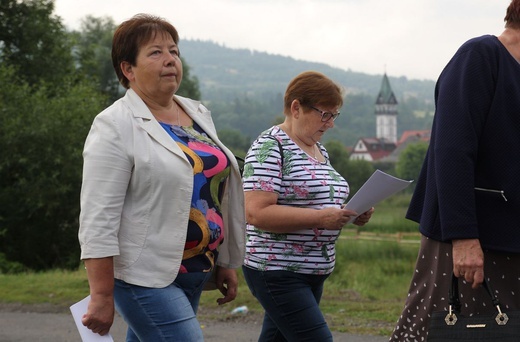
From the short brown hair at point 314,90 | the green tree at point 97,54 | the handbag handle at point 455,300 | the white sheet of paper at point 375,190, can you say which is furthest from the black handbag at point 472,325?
the green tree at point 97,54

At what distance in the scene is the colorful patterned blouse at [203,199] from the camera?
3555 mm

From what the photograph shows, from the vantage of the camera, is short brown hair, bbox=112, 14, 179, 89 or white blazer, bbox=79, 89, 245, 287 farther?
short brown hair, bbox=112, 14, 179, 89

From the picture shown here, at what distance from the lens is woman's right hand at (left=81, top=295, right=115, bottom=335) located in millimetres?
3377

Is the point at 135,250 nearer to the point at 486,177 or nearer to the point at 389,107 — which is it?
the point at 486,177

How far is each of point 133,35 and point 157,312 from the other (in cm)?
102

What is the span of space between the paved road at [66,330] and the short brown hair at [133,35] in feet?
12.6

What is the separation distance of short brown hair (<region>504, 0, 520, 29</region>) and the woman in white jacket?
1.17m

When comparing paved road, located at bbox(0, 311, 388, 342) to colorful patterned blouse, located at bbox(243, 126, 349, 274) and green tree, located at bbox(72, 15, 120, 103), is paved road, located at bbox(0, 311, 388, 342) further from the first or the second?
green tree, located at bbox(72, 15, 120, 103)

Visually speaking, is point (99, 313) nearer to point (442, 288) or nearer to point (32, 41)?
point (442, 288)

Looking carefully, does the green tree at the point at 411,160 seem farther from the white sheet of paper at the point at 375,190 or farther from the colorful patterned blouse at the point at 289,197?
the white sheet of paper at the point at 375,190

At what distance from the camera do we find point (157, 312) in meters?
3.44

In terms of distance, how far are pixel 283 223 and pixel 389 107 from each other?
646ft

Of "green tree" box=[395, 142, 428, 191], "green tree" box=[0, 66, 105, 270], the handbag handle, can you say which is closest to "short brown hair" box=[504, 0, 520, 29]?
the handbag handle

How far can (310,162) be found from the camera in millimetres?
4398
